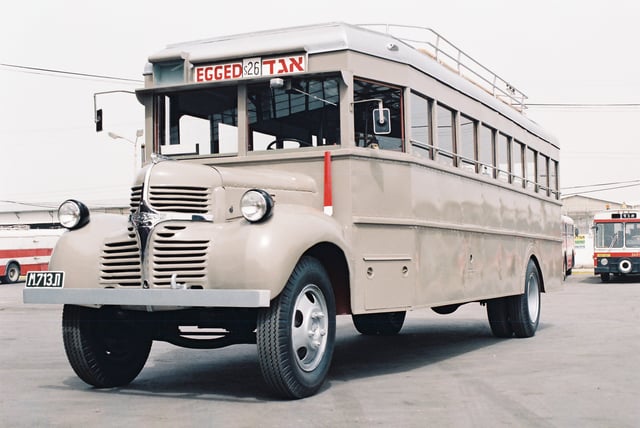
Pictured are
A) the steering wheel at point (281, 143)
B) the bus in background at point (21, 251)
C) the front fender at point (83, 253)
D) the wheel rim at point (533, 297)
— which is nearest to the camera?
the front fender at point (83, 253)

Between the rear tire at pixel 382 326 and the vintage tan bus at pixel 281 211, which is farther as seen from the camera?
the rear tire at pixel 382 326

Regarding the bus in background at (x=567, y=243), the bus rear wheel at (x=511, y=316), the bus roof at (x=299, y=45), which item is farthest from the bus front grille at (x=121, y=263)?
the bus in background at (x=567, y=243)

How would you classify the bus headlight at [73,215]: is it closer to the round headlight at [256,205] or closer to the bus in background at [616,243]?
the round headlight at [256,205]

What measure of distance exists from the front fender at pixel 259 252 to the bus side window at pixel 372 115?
1483 millimetres

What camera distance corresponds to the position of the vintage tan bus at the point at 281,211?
20.2ft

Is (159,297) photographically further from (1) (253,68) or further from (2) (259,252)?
(1) (253,68)

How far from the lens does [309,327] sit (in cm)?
649

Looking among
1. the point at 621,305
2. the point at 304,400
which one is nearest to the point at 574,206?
the point at 621,305

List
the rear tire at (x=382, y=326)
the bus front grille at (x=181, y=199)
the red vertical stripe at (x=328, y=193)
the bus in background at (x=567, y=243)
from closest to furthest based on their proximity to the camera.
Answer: the bus front grille at (x=181, y=199)
the red vertical stripe at (x=328, y=193)
the rear tire at (x=382, y=326)
the bus in background at (x=567, y=243)

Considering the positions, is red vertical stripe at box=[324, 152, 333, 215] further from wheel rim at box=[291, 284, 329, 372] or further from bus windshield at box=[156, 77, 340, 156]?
wheel rim at box=[291, 284, 329, 372]

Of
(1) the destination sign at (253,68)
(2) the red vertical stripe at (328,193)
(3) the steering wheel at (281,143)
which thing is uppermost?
(1) the destination sign at (253,68)

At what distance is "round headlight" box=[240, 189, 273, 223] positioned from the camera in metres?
6.14

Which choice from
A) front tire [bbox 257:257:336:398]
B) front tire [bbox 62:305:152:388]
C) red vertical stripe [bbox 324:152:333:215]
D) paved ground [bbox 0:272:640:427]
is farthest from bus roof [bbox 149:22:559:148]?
paved ground [bbox 0:272:640:427]

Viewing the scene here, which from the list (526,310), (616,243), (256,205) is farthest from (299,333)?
(616,243)
